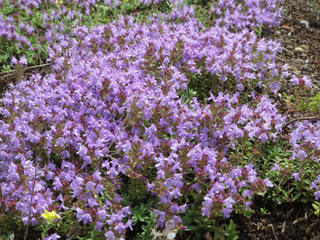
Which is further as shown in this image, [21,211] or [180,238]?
[180,238]

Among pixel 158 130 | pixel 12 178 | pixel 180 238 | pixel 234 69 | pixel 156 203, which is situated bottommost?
pixel 180 238

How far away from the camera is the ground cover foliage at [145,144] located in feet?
8.57

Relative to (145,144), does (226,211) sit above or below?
below

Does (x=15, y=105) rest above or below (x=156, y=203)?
above

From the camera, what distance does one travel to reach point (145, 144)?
2908mm

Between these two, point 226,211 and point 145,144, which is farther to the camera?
point 145,144

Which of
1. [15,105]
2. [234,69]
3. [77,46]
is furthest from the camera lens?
[77,46]

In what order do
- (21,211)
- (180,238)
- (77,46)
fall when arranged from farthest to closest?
(77,46) → (180,238) → (21,211)

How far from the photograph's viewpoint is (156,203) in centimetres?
288

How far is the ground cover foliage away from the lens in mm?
2611

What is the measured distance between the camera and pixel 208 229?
9.05ft

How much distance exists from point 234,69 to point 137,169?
6.71 feet

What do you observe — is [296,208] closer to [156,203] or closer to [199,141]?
[199,141]

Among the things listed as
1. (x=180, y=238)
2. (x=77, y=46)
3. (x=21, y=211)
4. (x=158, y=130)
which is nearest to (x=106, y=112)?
(x=158, y=130)
